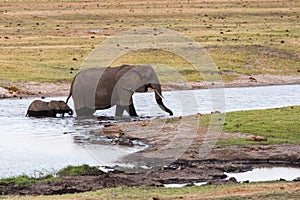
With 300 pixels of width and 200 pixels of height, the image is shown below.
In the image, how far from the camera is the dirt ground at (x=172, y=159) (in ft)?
49.8

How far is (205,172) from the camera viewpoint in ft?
53.5

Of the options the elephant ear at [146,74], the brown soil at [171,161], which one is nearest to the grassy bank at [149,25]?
the elephant ear at [146,74]

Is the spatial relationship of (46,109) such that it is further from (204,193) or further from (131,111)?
(204,193)

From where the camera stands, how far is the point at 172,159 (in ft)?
58.1

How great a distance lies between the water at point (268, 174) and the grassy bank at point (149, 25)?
16719mm

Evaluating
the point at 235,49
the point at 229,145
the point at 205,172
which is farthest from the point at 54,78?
the point at 205,172

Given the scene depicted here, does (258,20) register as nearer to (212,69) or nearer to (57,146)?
(212,69)

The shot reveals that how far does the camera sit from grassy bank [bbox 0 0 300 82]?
3603 cm

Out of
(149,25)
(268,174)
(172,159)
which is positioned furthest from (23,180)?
(149,25)

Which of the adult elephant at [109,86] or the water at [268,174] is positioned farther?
the adult elephant at [109,86]

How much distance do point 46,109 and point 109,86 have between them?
2192mm

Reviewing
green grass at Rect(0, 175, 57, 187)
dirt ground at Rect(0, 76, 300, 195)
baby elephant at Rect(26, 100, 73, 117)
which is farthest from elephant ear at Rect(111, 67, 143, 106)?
green grass at Rect(0, 175, 57, 187)

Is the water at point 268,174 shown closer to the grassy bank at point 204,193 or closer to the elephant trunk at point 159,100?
the grassy bank at point 204,193

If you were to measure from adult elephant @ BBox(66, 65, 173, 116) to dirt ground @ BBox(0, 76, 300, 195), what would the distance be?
294 centimetres
